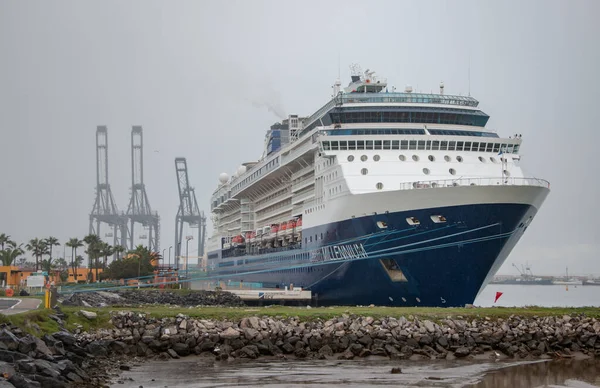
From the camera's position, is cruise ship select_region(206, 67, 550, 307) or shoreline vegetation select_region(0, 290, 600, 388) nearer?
shoreline vegetation select_region(0, 290, 600, 388)

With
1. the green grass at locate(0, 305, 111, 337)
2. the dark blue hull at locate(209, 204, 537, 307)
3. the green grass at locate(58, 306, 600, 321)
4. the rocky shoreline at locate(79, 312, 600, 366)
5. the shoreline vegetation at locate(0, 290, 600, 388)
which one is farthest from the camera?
the dark blue hull at locate(209, 204, 537, 307)

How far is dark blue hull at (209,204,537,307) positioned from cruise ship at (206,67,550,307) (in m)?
0.05

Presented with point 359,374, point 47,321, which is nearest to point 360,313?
point 359,374

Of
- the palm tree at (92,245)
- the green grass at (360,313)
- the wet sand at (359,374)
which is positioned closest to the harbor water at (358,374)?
the wet sand at (359,374)

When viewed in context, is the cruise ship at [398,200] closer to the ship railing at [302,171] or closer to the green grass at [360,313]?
the ship railing at [302,171]

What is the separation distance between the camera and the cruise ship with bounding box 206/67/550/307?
33.5m

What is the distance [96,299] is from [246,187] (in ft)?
68.8

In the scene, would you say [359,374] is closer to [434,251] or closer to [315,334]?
[315,334]

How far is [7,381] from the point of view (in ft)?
49.8

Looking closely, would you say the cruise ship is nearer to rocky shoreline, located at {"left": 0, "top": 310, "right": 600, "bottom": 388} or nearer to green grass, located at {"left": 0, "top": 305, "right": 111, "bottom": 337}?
rocky shoreline, located at {"left": 0, "top": 310, "right": 600, "bottom": 388}

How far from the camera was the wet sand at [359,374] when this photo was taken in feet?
65.9

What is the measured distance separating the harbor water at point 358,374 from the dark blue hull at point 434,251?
966 centimetres

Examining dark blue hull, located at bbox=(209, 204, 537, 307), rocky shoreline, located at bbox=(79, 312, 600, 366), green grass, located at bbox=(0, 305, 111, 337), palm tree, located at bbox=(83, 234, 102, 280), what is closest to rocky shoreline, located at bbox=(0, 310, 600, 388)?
rocky shoreline, located at bbox=(79, 312, 600, 366)

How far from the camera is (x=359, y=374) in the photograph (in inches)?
842
